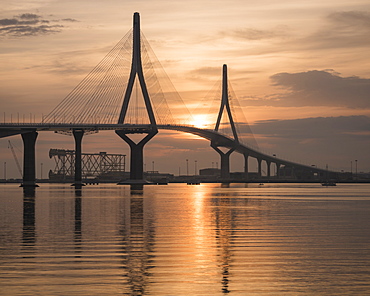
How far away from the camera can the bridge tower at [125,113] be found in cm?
11919

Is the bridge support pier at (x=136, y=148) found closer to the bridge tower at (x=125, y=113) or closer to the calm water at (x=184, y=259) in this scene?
the bridge tower at (x=125, y=113)

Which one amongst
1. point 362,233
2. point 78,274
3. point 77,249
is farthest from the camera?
point 362,233

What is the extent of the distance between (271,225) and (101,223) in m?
8.67

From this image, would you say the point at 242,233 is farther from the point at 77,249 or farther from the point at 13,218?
the point at 13,218

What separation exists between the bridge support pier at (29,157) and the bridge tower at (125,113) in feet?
58.8

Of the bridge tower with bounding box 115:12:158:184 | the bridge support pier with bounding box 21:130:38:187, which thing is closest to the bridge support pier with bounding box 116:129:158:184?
the bridge tower with bounding box 115:12:158:184

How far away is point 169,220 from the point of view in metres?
38.5

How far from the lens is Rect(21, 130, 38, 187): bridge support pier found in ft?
425

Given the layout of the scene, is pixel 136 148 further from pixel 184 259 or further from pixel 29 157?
pixel 184 259

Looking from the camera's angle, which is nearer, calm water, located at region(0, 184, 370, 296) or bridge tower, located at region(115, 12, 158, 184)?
calm water, located at region(0, 184, 370, 296)

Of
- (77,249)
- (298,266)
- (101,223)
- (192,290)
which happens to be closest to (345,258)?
(298,266)

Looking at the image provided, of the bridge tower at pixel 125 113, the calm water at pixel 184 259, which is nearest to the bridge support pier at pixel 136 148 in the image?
the bridge tower at pixel 125 113

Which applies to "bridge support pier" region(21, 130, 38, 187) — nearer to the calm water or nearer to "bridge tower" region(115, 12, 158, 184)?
"bridge tower" region(115, 12, 158, 184)

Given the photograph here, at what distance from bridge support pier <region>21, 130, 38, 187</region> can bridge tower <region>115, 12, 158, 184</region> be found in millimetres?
17933
